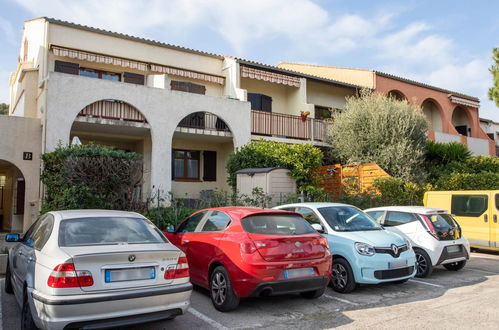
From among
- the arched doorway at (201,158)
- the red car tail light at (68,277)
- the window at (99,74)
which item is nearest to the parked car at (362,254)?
the red car tail light at (68,277)

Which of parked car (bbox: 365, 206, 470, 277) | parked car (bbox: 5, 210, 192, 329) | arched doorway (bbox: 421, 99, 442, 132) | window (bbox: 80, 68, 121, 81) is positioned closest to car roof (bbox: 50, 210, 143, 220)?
parked car (bbox: 5, 210, 192, 329)

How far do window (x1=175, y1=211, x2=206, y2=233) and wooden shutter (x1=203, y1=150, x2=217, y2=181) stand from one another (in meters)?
10.5

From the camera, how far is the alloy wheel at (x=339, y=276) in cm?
718

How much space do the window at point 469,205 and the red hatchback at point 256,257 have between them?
747cm

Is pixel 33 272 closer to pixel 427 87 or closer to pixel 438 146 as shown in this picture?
pixel 438 146

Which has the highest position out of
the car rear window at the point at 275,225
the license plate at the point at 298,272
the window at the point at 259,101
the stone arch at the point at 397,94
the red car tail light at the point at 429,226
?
the stone arch at the point at 397,94

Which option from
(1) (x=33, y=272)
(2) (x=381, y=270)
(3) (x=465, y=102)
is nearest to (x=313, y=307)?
(2) (x=381, y=270)

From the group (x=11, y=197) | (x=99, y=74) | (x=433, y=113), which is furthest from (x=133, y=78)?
(x=433, y=113)

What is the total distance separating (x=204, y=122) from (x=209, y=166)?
2.38 m

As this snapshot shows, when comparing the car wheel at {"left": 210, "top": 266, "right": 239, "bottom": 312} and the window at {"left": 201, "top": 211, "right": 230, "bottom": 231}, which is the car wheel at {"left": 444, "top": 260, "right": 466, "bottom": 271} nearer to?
the window at {"left": 201, "top": 211, "right": 230, "bottom": 231}

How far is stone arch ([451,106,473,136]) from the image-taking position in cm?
2927

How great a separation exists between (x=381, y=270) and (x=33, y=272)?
→ 537cm

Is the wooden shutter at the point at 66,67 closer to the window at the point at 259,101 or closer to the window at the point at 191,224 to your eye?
the window at the point at 259,101

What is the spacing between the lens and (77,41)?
1523 cm
